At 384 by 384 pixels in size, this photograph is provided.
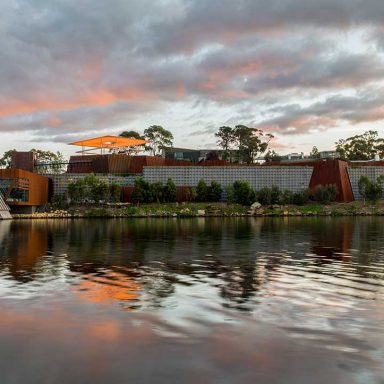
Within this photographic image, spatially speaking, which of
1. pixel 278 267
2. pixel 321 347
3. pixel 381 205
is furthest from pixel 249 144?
pixel 321 347

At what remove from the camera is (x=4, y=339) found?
9.36 m

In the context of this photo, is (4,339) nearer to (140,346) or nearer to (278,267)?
(140,346)

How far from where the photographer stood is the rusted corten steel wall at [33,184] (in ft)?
260

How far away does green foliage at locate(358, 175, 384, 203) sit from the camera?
95500 millimetres

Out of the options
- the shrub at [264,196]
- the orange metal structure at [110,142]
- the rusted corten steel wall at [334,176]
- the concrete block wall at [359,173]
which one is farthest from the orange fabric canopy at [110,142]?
the concrete block wall at [359,173]

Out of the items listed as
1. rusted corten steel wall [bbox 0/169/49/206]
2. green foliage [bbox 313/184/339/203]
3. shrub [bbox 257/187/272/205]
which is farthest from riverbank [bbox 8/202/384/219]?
rusted corten steel wall [bbox 0/169/49/206]

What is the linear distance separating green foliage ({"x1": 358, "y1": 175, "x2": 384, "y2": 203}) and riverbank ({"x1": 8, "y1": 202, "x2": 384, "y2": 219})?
1855mm

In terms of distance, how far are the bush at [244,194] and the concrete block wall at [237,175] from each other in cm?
595

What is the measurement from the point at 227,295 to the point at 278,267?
21.3 feet

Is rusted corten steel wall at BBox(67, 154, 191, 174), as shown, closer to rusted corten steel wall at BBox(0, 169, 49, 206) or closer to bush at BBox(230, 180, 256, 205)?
rusted corten steel wall at BBox(0, 169, 49, 206)

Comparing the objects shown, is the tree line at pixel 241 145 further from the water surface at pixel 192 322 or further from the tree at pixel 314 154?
the water surface at pixel 192 322

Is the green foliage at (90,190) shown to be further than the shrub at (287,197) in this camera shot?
No

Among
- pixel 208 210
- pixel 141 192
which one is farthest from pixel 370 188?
pixel 141 192

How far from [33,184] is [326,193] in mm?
57347
